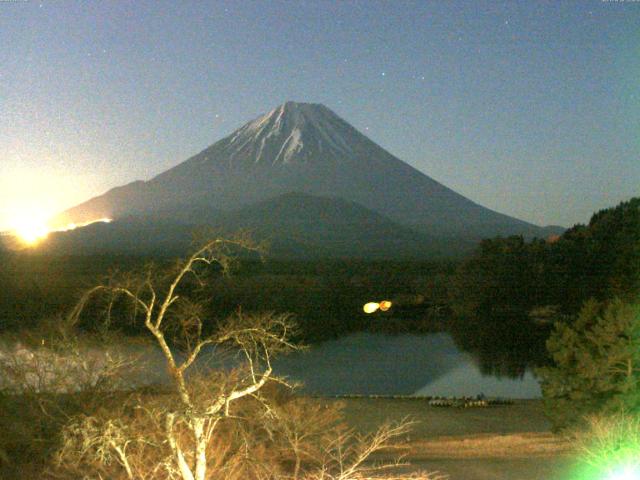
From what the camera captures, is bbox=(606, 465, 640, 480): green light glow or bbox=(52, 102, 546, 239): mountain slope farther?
bbox=(52, 102, 546, 239): mountain slope

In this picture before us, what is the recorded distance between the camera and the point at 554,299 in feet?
103

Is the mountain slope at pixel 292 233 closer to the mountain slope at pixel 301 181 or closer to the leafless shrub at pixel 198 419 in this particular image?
the mountain slope at pixel 301 181

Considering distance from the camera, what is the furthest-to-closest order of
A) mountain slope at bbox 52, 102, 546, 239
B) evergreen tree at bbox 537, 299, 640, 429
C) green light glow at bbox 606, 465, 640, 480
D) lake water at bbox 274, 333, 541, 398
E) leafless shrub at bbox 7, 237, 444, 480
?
mountain slope at bbox 52, 102, 546, 239 < lake water at bbox 274, 333, 541, 398 < evergreen tree at bbox 537, 299, 640, 429 < green light glow at bbox 606, 465, 640, 480 < leafless shrub at bbox 7, 237, 444, 480

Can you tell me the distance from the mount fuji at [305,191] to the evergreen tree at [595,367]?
61.2 m

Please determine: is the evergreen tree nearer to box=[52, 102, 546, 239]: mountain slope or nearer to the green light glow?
the green light glow

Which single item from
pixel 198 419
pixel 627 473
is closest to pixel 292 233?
pixel 627 473

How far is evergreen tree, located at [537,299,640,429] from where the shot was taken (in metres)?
8.48

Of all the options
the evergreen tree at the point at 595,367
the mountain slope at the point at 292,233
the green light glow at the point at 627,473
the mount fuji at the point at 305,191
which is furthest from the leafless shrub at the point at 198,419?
the mount fuji at the point at 305,191

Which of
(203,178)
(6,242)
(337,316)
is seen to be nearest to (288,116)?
(203,178)

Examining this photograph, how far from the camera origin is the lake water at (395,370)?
60.3 ft

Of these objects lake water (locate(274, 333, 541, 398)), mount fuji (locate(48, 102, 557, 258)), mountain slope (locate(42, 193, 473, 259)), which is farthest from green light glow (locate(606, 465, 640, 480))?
mount fuji (locate(48, 102, 557, 258))

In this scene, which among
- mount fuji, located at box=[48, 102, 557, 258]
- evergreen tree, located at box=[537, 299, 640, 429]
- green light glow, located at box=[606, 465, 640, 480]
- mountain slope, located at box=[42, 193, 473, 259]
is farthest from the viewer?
mount fuji, located at box=[48, 102, 557, 258]

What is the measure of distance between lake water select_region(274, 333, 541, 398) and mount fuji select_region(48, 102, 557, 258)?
147ft

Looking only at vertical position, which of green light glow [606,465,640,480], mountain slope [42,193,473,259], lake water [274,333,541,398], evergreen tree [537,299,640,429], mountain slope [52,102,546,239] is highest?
mountain slope [52,102,546,239]
